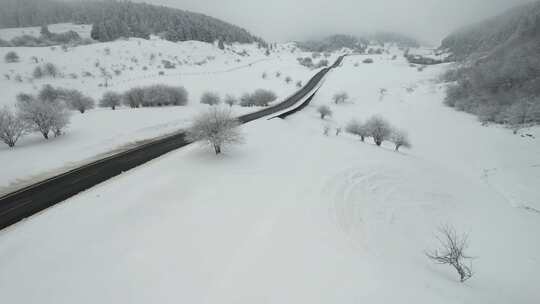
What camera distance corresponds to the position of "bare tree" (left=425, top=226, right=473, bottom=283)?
795 centimetres

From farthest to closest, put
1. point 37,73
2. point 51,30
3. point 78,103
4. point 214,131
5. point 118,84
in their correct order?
point 51,30, point 118,84, point 37,73, point 78,103, point 214,131

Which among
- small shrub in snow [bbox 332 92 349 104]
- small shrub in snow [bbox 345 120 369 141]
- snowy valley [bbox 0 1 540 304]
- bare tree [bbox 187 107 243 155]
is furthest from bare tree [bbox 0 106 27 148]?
small shrub in snow [bbox 332 92 349 104]

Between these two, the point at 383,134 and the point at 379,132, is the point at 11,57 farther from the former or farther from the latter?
the point at 383,134

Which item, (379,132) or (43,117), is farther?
(379,132)

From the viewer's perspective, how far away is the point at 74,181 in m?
13.2

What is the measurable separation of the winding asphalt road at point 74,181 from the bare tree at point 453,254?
17.9 metres

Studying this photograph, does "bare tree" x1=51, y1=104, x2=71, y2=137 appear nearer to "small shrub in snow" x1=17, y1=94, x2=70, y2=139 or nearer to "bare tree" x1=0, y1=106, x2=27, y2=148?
"small shrub in snow" x1=17, y1=94, x2=70, y2=139

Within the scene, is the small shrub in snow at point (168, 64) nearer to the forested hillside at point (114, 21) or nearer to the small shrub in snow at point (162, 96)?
the small shrub in snow at point (162, 96)

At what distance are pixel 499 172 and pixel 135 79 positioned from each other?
58.1 metres

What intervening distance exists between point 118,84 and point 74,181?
36198 mm

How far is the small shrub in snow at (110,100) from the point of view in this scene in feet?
100

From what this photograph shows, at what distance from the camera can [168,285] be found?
702cm

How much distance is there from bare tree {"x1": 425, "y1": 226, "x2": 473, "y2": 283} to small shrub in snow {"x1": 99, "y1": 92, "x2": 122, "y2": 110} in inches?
1488

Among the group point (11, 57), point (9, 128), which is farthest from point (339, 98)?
point (11, 57)
